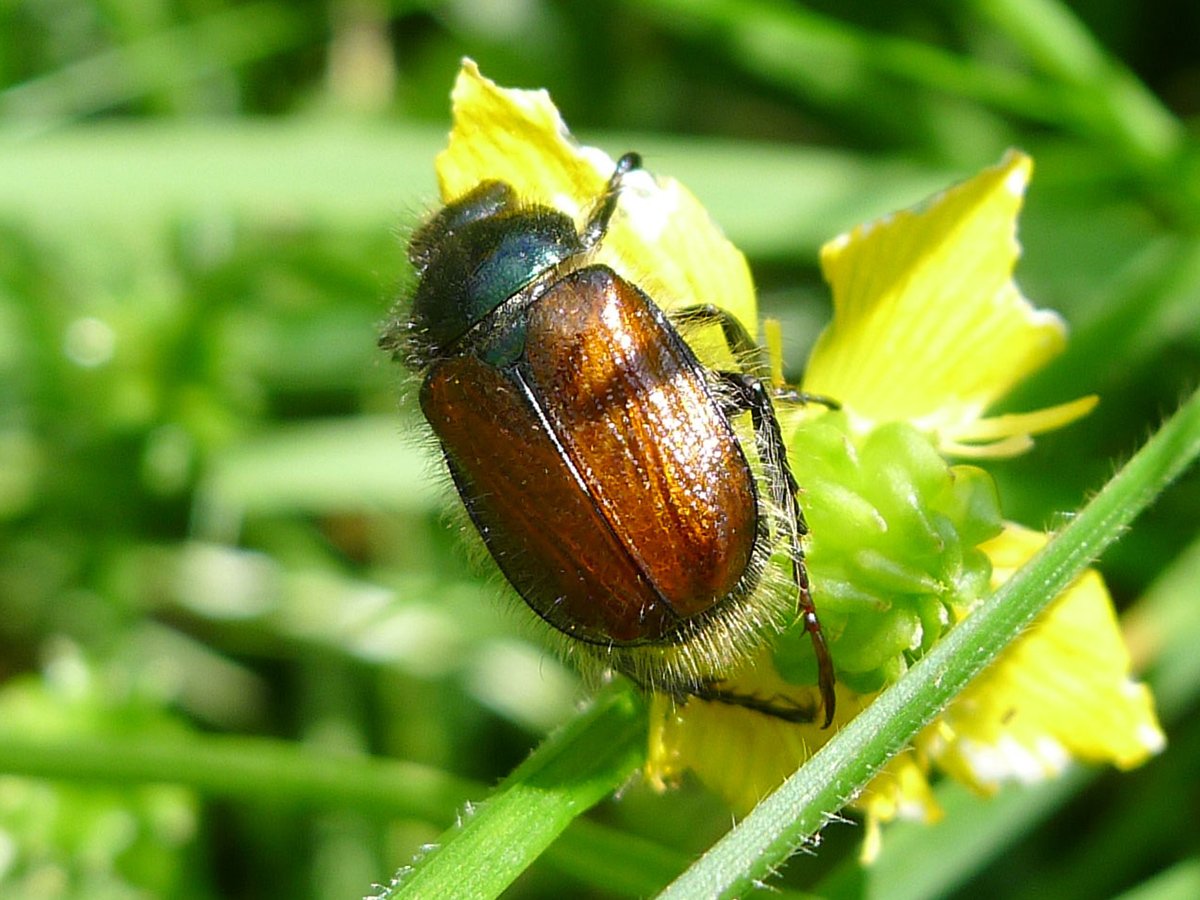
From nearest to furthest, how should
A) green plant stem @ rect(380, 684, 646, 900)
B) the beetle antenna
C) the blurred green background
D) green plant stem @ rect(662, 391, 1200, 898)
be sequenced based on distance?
green plant stem @ rect(662, 391, 1200, 898) → green plant stem @ rect(380, 684, 646, 900) → the beetle antenna → the blurred green background

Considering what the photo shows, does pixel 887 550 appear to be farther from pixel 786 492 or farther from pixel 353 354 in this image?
pixel 353 354

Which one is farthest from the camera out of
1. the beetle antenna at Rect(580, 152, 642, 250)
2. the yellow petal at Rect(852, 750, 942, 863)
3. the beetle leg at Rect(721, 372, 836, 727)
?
the beetle antenna at Rect(580, 152, 642, 250)

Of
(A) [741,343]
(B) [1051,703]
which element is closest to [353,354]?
(A) [741,343]

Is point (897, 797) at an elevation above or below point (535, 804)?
below

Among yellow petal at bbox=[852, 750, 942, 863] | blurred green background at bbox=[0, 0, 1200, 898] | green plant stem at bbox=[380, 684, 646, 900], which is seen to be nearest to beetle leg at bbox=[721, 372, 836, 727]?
yellow petal at bbox=[852, 750, 942, 863]

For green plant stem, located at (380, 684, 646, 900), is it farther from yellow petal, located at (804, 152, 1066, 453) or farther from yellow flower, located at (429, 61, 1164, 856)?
yellow petal, located at (804, 152, 1066, 453)

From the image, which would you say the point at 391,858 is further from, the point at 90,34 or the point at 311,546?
the point at 90,34

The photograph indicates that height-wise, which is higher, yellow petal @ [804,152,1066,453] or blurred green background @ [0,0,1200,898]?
yellow petal @ [804,152,1066,453]

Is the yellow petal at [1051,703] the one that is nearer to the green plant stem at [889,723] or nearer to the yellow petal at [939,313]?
the yellow petal at [939,313]
